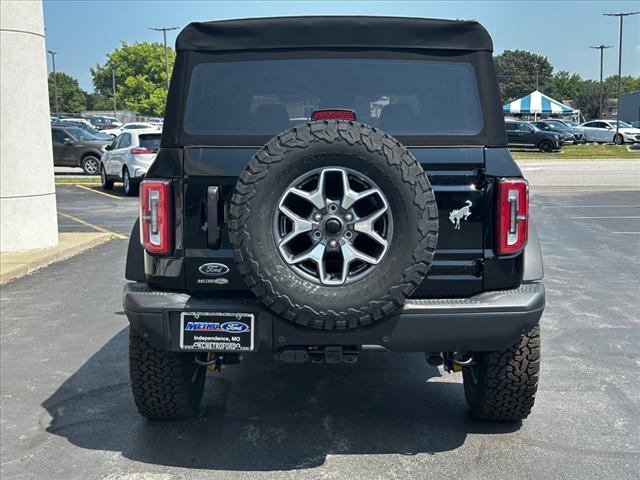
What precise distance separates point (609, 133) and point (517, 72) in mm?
102380

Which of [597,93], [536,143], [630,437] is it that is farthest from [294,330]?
[597,93]

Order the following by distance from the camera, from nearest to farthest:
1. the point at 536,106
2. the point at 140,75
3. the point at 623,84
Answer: the point at 536,106 → the point at 140,75 → the point at 623,84

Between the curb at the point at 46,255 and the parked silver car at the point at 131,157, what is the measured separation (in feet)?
19.6

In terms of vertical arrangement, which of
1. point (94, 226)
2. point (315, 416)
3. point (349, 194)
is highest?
point (349, 194)

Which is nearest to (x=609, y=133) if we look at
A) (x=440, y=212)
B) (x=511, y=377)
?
(x=511, y=377)

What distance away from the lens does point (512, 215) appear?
3.54 metres

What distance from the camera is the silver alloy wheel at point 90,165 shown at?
78.7 ft

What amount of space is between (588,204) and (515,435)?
1260 cm

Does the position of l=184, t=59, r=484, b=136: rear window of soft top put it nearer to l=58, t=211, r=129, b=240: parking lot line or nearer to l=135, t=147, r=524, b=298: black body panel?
l=135, t=147, r=524, b=298: black body panel

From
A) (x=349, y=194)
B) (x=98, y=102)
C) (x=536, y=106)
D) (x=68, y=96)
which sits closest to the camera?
(x=349, y=194)

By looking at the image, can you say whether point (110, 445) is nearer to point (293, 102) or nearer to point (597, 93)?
point (293, 102)

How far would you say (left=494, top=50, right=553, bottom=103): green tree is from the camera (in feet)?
462

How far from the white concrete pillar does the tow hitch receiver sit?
6.83 meters

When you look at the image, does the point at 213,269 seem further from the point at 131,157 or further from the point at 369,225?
the point at 131,157
